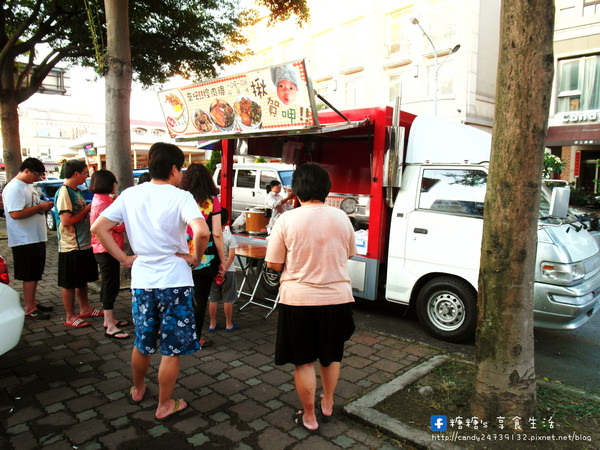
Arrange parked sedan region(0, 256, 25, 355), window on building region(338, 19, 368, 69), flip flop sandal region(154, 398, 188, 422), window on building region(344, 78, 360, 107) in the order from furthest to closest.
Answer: window on building region(344, 78, 360, 107) < window on building region(338, 19, 368, 69) < parked sedan region(0, 256, 25, 355) < flip flop sandal region(154, 398, 188, 422)

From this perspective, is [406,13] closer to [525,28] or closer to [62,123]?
[525,28]

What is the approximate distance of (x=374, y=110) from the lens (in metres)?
5.07

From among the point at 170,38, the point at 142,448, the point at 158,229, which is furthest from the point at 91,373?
the point at 170,38

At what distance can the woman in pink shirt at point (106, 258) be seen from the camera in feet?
14.0

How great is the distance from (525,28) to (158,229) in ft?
8.17

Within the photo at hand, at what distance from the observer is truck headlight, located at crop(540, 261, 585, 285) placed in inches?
156

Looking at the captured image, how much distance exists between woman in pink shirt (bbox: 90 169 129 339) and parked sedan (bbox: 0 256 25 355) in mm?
1070

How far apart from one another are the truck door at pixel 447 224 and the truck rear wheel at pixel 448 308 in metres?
0.13

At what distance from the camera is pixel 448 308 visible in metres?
4.60

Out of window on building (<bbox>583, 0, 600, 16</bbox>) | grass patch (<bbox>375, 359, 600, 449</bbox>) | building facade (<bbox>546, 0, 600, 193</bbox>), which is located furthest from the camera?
building facade (<bbox>546, 0, 600, 193</bbox>)

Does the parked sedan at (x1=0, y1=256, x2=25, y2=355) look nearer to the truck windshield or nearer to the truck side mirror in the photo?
the truck side mirror

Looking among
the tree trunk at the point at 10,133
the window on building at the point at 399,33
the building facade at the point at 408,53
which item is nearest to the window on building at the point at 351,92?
the building facade at the point at 408,53

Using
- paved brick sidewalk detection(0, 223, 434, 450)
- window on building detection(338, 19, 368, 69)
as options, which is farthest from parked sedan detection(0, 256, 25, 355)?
window on building detection(338, 19, 368, 69)

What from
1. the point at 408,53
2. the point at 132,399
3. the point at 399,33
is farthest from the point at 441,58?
the point at 132,399
